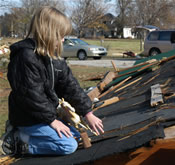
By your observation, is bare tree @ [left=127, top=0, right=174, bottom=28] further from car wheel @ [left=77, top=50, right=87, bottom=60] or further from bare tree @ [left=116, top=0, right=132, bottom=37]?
car wheel @ [left=77, top=50, right=87, bottom=60]

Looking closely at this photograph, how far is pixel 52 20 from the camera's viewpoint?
218 centimetres

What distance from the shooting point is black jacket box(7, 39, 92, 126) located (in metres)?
2.15

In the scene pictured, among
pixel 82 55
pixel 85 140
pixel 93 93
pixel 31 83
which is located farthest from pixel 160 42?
pixel 31 83

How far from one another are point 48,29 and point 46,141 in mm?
932

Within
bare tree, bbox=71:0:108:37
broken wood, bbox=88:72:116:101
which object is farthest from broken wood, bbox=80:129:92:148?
bare tree, bbox=71:0:108:37

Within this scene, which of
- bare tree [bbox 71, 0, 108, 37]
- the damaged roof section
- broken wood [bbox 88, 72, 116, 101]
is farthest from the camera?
bare tree [bbox 71, 0, 108, 37]

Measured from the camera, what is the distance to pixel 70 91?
2.51m

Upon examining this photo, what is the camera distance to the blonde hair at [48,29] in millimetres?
2176

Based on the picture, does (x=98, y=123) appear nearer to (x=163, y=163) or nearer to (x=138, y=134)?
(x=138, y=134)

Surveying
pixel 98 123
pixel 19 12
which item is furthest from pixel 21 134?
pixel 19 12

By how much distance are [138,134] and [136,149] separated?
0.75ft

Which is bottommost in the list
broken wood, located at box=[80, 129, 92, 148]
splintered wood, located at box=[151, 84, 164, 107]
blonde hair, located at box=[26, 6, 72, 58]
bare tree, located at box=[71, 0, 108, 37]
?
broken wood, located at box=[80, 129, 92, 148]

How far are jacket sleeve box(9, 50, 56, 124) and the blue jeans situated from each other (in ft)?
0.36

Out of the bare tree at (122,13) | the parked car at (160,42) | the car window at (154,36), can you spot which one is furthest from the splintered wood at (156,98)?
the bare tree at (122,13)
